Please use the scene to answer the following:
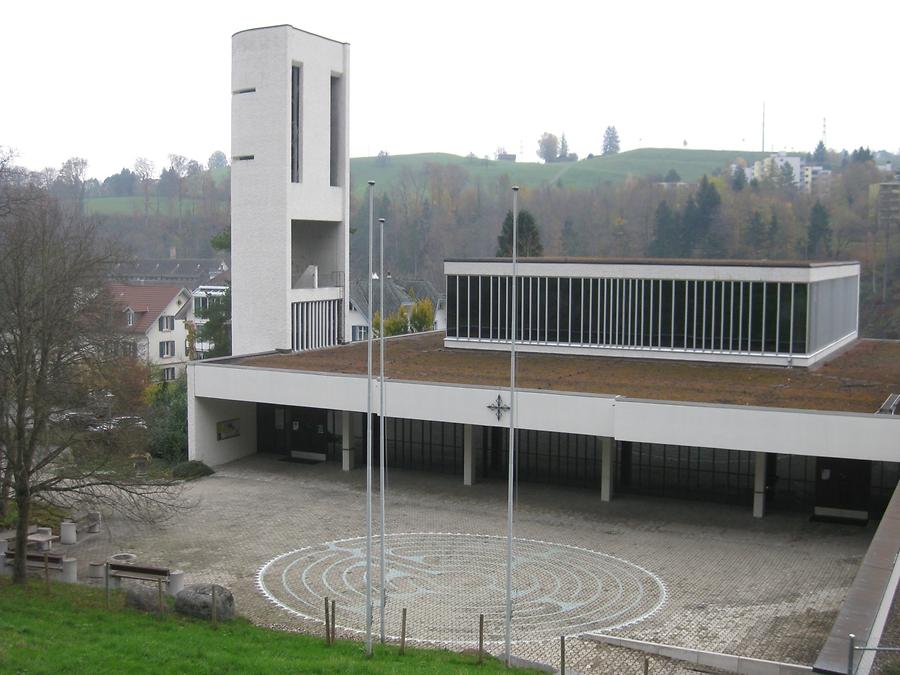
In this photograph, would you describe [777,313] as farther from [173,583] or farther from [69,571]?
[69,571]

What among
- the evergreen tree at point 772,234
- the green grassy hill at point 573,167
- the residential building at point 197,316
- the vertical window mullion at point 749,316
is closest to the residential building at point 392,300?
the residential building at point 197,316

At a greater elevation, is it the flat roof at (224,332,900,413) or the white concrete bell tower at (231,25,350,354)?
the white concrete bell tower at (231,25,350,354)

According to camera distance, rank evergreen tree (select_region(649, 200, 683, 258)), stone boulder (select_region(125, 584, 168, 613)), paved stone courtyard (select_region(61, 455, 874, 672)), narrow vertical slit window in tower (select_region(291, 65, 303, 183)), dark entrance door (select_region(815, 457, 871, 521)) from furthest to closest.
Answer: evergreen tree (select_region(649, 200, 683, 258)) < narrow vertical slit window in tower (select_region(291, 65, 303, 183)) < dark entrance door (select_region(815, 457, 871, 521)) < paved stone courtyard (select_region(61, 455, 874, 672)) < stone boulder (select_region(125, 584, 168, 613))

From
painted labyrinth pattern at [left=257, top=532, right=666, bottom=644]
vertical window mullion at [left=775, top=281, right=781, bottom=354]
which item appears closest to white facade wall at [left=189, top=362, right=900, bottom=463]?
painted labyrinth pattern at [left=257, top=532, right=666, bottom=644]

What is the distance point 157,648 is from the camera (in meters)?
16.1

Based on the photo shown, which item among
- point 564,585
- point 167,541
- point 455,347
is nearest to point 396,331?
point 455,347

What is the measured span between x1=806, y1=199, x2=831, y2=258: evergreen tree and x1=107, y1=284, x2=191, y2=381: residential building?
54.9 metres

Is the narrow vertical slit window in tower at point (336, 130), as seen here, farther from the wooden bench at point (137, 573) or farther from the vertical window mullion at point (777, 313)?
the wooden bench at point (137, 573)

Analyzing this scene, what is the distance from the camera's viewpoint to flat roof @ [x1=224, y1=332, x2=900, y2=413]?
98.6 feet

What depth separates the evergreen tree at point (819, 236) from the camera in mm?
91062

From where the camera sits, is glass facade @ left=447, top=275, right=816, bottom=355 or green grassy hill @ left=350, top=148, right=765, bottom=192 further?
green grassy hill @ left=350, top=148, right=765, bottom=192

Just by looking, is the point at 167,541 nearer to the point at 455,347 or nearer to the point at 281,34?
the point at 455,347

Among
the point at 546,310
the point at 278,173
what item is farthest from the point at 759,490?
the point at 278,173

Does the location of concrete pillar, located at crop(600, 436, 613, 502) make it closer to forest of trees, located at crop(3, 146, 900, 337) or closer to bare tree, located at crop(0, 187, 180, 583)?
bare tree, located at crop(0, 187, 180, 583)
